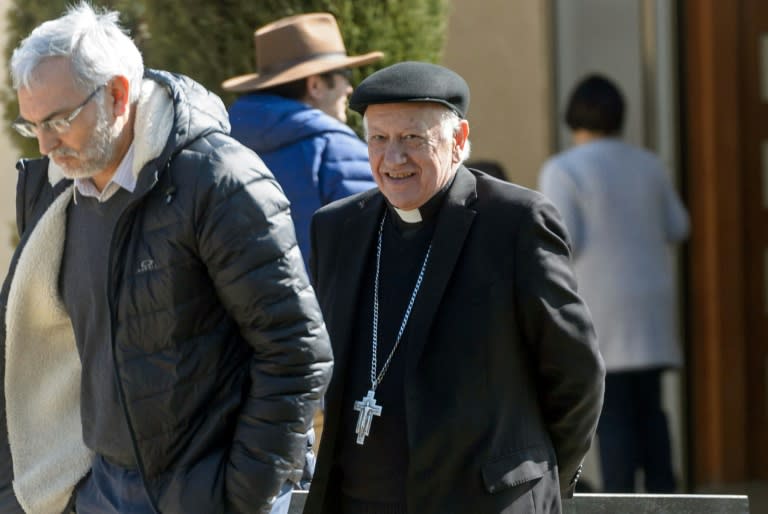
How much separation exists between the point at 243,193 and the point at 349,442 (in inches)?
24.3

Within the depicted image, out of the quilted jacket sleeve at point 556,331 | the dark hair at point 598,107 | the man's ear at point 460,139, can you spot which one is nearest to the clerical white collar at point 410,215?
the man's ear at point 460,139

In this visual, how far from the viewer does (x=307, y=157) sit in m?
4.48

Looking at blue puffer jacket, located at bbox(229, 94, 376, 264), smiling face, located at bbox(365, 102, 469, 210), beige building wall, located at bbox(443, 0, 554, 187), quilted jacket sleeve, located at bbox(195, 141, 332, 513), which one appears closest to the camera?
quilted jacket sleeve, located at bbox(195, 141, 332, 513)

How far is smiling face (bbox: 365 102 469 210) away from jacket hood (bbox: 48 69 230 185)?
1.15ft

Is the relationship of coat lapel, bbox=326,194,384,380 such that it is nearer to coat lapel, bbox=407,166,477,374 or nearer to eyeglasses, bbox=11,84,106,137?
coat lapel, bbox=407,166,477,374

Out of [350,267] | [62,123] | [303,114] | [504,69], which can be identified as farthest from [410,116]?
[504,69]

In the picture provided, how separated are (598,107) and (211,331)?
11.0ft

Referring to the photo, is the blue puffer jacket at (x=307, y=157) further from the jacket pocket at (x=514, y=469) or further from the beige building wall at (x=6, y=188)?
the beige building wall at (x=6, y=188)

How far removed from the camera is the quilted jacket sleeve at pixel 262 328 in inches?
122

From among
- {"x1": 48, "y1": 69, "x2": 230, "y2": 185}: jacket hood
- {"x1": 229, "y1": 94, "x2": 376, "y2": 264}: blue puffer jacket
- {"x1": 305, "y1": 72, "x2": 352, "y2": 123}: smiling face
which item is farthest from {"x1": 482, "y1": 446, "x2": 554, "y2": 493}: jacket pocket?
{"x1": 305, "y1": 72, "x2": 352, "y2": 123}: smiling face

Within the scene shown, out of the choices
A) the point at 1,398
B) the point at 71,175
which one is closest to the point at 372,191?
the point at 71,175

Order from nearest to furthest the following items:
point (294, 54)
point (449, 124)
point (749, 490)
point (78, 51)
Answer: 1. point (78, 51)
2. point (449, 124)
3. point (294, 54)
4. point (749, 490)

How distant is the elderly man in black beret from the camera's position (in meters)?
3.23

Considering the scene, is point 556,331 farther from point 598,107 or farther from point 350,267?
point 598,107
